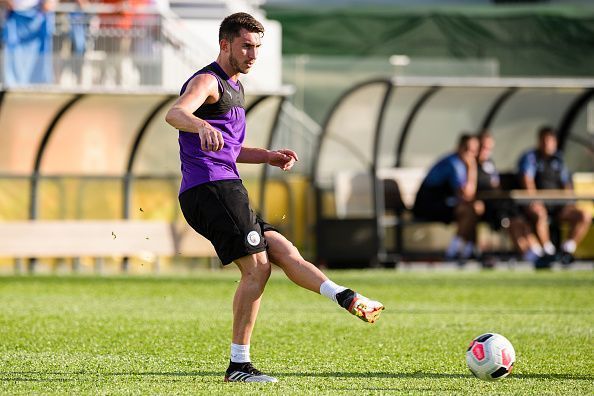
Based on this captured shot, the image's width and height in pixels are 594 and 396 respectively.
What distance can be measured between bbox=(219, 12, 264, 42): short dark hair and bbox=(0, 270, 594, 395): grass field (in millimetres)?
1543

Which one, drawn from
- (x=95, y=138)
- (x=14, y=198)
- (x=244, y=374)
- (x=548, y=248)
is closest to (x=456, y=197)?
(x=548, y=248)

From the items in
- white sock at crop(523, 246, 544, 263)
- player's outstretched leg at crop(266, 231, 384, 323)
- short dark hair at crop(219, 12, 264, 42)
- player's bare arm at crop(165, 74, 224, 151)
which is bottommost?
white sock at crop(523, 246, 544, 263)

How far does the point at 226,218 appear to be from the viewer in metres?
7.23

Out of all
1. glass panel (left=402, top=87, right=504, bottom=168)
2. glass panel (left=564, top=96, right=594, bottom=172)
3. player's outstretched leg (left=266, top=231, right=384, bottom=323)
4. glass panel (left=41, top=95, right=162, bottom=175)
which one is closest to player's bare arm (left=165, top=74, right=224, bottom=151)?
player's outstretched leg (left=266, top=231, right=384, bottom=323)

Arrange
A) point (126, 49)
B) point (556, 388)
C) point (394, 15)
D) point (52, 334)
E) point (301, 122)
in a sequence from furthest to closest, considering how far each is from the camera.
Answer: point (394, 15) < point (301, 122) < point (126, 49) < point (52, 334) < point (556, 388)

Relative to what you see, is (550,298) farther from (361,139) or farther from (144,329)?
(361,139)

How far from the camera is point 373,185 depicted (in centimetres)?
1977

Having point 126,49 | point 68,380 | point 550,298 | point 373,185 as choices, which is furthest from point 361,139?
point 68,380

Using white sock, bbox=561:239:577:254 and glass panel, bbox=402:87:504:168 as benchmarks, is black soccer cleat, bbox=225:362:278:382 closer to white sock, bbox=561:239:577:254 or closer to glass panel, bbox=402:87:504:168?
white sock, bbox=561:239:577:254

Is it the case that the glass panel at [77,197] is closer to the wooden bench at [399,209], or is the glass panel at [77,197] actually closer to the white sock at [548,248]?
the wooden bench at [399,209]

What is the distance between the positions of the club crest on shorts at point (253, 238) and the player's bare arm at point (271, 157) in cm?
55

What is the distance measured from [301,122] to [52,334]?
1259 centimetres

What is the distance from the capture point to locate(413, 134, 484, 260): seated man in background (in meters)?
19.2

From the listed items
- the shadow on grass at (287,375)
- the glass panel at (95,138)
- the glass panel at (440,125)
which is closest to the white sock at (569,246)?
the glass panel at (440,125)
